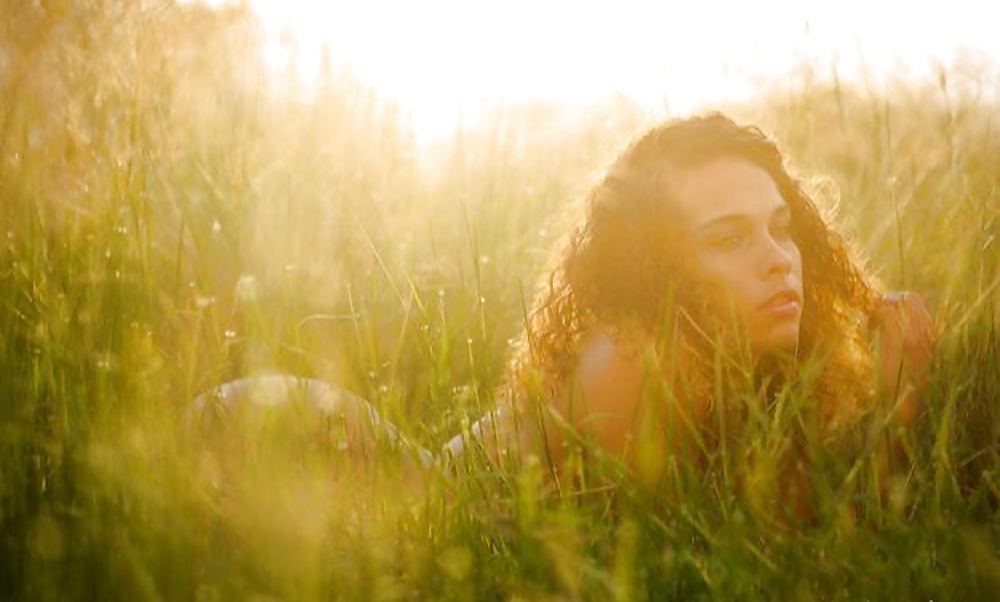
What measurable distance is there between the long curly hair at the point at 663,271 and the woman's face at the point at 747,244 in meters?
0.03

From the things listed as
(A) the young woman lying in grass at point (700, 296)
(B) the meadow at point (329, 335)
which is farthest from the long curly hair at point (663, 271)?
(B) the meadow at point (329, 335)

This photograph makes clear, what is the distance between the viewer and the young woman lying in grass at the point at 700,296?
2.28 meters

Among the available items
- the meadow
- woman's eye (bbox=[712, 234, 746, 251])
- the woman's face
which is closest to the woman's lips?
the woman's face

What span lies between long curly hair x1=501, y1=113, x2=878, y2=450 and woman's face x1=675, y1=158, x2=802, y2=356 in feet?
0.11

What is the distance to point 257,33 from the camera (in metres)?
3.54

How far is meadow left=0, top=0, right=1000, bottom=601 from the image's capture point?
1.33 metres

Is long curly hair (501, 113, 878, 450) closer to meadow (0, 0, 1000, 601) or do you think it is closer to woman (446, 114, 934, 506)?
woman (446, 114, 934, 506)

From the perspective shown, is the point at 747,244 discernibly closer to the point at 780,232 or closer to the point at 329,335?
the point at 780,232

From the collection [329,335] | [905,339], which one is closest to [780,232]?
[905,339]

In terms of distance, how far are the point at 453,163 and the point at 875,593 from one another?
2434mm

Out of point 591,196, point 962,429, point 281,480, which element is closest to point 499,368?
point 591,196

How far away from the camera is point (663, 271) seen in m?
2.41

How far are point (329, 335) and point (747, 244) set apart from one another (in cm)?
76

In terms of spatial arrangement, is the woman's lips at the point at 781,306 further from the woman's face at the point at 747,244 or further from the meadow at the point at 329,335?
the meadow at the point at 329,335
